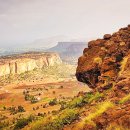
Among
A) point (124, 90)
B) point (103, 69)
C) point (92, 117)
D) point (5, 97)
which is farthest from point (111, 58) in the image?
point (5, 97)

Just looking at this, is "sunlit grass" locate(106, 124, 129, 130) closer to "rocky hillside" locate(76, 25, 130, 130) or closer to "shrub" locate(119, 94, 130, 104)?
"rocky hillside" locate(76, 25, 130, 130)

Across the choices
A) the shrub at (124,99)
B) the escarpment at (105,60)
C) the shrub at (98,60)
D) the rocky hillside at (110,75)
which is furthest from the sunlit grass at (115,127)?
the shrub at (98,60)

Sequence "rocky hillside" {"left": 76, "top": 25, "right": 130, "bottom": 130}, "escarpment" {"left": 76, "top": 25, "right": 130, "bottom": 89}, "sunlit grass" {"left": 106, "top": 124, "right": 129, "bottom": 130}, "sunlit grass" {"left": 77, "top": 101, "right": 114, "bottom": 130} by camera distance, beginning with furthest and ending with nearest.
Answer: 1. "escarpment" {"left": 76, "top": 25, "right": 130, "bottom": 89}
2. "sunlit grass" {"left": 77, "top": 101, "right": 114, "bottom": 130}
3. "rocky hillside" {"left": 76, "top": 25, "right": 130, "bottom": 130}
4. "sunlit grass" {"left": 106, "top": 124, "right": 129, "bottom": 130}

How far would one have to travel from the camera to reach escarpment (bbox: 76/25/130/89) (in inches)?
1179

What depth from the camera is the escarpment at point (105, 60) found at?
29938mm

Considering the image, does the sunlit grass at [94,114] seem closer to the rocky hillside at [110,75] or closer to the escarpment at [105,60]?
the rocky hillside at [110,75]

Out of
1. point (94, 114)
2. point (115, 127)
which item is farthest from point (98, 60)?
point (115, 127)

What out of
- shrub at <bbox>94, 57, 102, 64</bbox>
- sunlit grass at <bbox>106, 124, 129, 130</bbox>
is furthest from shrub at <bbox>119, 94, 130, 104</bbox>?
shrub at <bbox>94, 57, 102, 64</bbox>

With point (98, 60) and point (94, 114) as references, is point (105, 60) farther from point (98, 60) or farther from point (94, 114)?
point (94, 114)

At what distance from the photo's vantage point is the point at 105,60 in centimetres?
3219

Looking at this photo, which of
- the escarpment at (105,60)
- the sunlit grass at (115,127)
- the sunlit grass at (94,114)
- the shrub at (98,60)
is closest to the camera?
the sunlit grass at (115,127)

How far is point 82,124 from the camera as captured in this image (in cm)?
1798

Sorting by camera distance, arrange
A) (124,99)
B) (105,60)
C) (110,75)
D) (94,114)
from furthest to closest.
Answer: (105,60)
(110,75)
(124,99)
(94,114)

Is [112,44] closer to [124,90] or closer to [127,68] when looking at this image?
[127,68]
